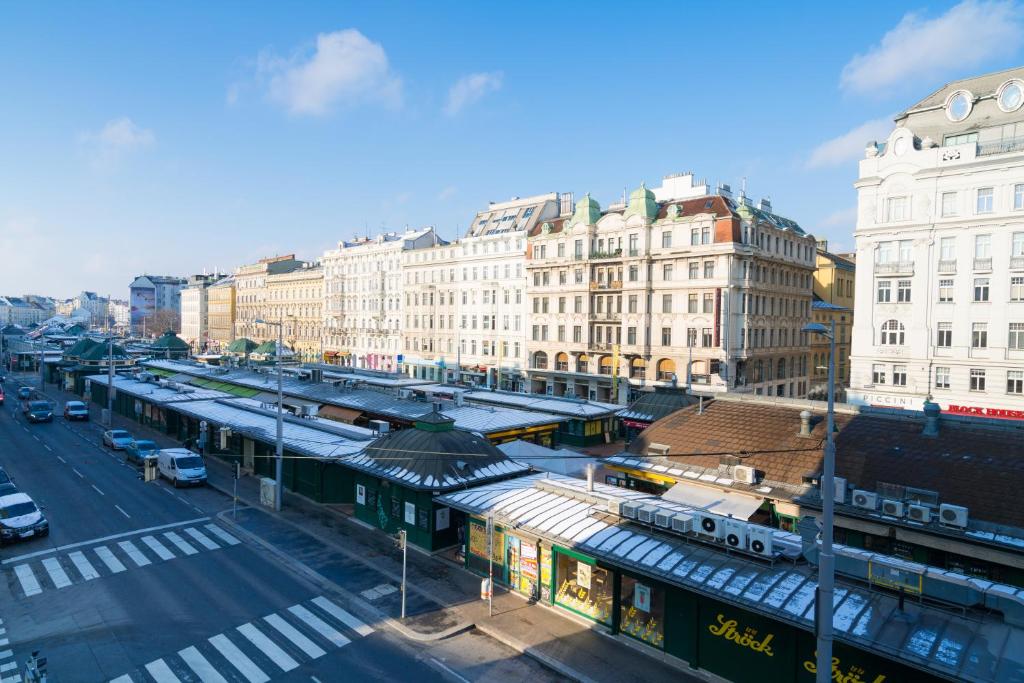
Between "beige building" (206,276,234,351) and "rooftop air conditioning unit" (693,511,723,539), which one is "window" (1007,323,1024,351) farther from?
"beige building" (206,276,234,351)

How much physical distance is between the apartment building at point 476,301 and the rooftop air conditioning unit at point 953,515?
53.0 meters

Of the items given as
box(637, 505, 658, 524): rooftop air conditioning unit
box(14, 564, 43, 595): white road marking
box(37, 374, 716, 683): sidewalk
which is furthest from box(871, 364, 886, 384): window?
box(14, 564, 43, 595): white road marking

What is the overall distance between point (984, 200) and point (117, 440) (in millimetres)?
59179

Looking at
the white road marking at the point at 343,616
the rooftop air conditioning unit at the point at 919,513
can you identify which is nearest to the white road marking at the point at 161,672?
the white road marking at the point at 343,616

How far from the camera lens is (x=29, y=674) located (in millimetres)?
13203

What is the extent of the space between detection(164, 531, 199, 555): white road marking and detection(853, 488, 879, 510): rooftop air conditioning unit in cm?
2342

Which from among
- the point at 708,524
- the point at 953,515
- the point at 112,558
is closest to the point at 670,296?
the point at 953,515

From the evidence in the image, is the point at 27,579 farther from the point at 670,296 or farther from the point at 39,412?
the point at 670,296

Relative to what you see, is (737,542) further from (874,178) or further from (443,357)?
(443,357)

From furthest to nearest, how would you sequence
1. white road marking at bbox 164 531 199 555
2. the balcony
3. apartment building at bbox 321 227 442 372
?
apartment building at bbox 321 227 442 372, the balcony, white road marking at bbox 164 531 199 555

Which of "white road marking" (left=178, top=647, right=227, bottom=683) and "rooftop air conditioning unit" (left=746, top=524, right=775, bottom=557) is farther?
"rooftop air conditioning unit" (left=746, top=524, right=775, bottom=557)

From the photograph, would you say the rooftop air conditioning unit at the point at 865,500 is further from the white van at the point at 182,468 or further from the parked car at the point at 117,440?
the parked car at the point at 117,440

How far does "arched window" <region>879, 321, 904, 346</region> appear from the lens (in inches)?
1622

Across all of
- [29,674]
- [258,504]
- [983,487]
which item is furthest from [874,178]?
[29,674]
